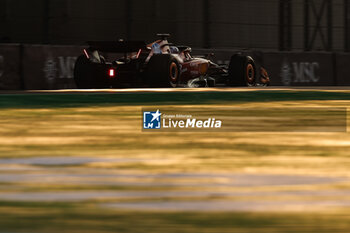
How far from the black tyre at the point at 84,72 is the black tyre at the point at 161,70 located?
1.63 meters

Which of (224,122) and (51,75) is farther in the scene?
(51,75)

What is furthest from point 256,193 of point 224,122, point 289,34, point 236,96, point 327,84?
point 289,34

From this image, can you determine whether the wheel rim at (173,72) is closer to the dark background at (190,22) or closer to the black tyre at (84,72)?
the black tyre at (84,72)

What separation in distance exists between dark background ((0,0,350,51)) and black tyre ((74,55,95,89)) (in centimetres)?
703

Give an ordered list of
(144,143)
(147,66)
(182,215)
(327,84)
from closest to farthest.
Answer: (182,215)
(144,143)
(147,66)
(327,84)

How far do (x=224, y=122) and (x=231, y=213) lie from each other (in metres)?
7.40

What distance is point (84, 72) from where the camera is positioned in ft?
75.5

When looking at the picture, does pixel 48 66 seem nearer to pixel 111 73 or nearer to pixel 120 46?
pixel 111 73

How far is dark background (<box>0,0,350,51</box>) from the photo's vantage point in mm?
31172

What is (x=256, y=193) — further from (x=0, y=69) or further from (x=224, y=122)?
(x=0, y=69)

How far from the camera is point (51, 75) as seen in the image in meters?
24.5

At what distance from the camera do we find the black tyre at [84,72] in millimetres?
22953

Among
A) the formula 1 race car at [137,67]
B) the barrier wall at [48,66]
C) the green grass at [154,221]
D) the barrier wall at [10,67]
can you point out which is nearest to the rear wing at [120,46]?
the formula 1 race car at [137,67]

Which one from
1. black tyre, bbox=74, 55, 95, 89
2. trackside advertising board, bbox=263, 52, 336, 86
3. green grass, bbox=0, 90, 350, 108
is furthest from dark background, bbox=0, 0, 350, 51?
green grass, bbox=0, 90, 350, 108
